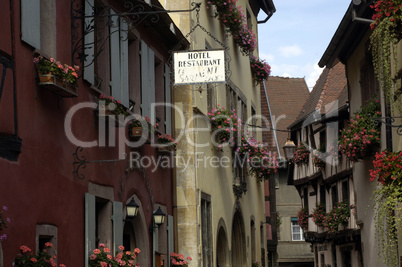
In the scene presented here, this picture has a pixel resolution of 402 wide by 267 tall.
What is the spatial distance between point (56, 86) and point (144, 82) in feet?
15.3

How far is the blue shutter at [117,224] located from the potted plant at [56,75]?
2.54 m

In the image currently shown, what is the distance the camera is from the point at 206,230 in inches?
637

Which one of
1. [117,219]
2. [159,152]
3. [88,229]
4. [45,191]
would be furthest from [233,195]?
[45,191]

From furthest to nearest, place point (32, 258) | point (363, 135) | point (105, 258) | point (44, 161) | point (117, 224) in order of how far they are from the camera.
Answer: point (363, 135)
point (117, 224)
point (105, 258)
point (44, 161)
point (32, 258)

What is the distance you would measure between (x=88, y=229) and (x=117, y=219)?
120 cm

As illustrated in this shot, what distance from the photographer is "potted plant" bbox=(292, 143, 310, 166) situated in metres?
26.6

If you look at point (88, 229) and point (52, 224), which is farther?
point (88, 229)

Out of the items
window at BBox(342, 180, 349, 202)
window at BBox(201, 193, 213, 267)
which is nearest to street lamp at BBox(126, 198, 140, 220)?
window at BBox(201, 193, 213, 267)

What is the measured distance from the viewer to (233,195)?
19859 mm

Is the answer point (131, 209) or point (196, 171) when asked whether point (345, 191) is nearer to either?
point (196, 171)

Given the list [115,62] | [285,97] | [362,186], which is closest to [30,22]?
[115,62]

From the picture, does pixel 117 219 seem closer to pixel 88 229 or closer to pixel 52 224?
pixel 88 229

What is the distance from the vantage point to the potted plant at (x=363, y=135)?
14.2 metres

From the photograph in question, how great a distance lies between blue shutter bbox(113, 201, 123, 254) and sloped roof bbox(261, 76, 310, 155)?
2982cm
